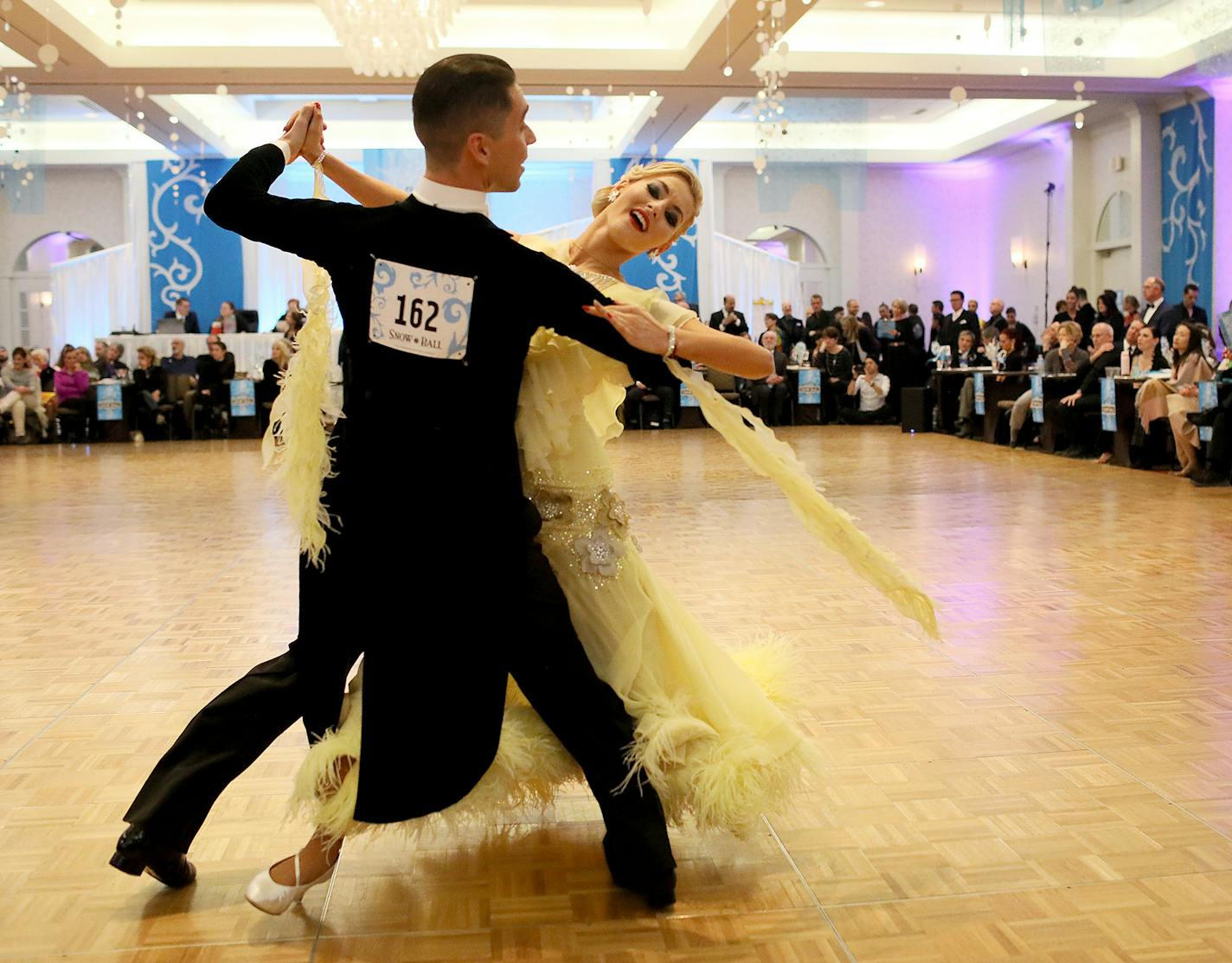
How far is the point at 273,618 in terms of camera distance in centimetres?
421

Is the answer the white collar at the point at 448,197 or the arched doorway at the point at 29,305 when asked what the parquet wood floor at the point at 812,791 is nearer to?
the white collar at the point at 448,197

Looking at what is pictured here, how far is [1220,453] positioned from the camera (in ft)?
25.2

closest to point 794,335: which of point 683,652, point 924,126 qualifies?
point 924,126

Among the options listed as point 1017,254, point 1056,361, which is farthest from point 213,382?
point 1017,254

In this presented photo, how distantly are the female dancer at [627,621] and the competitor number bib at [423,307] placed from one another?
23 centimetres

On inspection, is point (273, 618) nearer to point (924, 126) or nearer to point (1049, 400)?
point (1049, 400)

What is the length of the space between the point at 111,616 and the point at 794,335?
41.7 feet

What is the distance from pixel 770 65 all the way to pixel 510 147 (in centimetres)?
1012

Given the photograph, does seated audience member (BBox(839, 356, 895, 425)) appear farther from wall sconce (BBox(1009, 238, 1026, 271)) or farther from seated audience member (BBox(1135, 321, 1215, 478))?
seated audience member (BBox(1135, 321, 1215, 478))

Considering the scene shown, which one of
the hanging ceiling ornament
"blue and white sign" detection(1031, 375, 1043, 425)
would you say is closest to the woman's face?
the hanging ceiling ornament

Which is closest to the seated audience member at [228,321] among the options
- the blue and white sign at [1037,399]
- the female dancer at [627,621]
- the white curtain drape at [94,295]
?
the white curtain drape at [94,295]

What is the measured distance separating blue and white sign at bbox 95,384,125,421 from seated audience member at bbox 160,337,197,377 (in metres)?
0.86

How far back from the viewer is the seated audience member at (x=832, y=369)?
595 inches

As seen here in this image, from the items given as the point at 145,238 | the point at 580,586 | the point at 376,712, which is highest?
the point at 145,238
